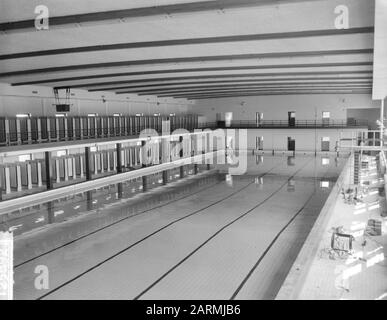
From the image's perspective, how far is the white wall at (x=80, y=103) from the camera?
52.1ft

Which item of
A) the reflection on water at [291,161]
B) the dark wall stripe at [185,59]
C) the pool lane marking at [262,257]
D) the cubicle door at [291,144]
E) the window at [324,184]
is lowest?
the window at [324,184]

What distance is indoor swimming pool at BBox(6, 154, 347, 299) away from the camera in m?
6.37

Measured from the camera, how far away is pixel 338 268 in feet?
21.9

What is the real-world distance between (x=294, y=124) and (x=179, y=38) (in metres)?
23.9

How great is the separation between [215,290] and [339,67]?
1065cm

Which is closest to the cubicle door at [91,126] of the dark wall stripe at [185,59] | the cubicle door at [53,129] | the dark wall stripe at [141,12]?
the cubicle door at [53,129]

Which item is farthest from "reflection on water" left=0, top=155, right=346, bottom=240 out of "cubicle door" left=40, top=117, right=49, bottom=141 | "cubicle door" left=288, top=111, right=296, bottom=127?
"cubicle door" left=288, top=111, right=296, bottom=127

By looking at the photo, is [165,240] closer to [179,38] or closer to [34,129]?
[179,38]

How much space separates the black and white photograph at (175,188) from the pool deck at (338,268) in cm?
4

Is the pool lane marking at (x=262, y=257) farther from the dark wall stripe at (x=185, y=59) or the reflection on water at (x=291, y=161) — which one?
the reflection on water at (x=291, y=161)

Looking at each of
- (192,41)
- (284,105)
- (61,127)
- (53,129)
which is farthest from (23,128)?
(284,105)

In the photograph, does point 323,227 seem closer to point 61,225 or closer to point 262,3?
point 262,3

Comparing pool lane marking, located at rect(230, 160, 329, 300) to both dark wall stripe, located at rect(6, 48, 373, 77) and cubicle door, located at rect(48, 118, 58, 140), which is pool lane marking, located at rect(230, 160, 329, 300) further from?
cubicle door, located at rect(48, 118, 58, 140)
